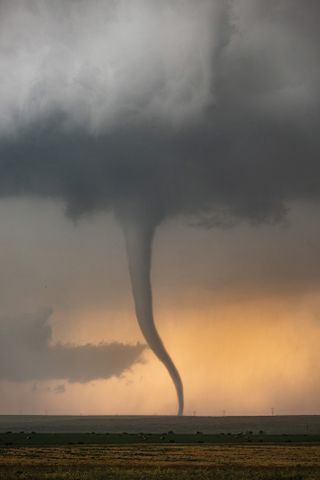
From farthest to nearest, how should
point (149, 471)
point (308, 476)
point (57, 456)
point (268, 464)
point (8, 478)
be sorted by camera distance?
point (57, 456) < point (268, 464) < point (149, 471) < point (308, 476) < point (8, 478)

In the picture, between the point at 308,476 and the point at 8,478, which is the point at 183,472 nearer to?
the point at 308,476

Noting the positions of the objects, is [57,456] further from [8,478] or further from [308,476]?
[308,476]

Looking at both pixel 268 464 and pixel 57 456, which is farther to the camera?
pixel 57 456

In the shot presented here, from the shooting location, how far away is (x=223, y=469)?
49.5 m

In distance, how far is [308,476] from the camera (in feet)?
145

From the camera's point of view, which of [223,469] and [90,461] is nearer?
[223,469]

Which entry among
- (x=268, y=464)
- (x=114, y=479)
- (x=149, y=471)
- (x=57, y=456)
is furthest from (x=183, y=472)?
(x=57, y=456)

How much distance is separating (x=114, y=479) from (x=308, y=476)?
1269cm

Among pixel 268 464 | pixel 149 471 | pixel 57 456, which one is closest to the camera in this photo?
pixel 149 471

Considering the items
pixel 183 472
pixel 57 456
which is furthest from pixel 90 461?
pixel 183 472

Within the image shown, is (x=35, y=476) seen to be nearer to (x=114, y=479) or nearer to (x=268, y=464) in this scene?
(x=114, y=479)

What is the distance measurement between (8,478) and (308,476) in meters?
19.2

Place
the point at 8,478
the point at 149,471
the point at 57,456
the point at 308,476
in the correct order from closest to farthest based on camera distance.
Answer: the point at 8,478, the point at 308,476, the point at 149,471, the point at 57,456

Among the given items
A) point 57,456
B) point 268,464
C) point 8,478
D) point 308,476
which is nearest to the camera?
point 8,478
